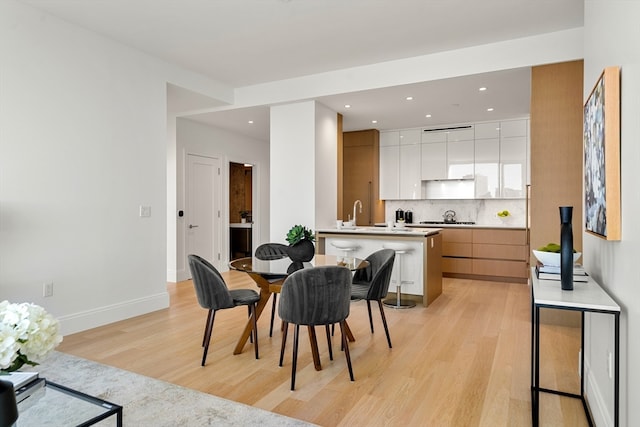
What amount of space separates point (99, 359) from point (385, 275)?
7.65 feet

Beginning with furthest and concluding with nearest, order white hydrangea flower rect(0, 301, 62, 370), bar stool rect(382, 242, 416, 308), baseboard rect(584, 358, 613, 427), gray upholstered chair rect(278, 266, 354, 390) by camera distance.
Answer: bar stool rect(382, 242, 416, 308), gray upholstered chair rect(278, 266, 354, 390), baseboard rect(584, 358, 613, 427), white hydrangea flower rect(0, 301, 62, 370)

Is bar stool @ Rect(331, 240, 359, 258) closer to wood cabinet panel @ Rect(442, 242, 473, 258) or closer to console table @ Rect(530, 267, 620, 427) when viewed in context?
wood cabinet panel @ Rect(442, 242, 473, 258)

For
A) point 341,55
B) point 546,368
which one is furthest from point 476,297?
point 341,55

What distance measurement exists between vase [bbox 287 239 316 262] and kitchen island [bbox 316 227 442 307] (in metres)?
1.67

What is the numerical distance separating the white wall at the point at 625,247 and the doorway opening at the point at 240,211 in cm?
686

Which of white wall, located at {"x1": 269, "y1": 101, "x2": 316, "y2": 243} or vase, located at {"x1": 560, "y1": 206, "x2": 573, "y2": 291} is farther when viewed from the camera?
white wall, located at {"x1": 269, "y1": 101, "x2": 316, "y2": 243}

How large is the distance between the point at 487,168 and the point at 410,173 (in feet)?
4.31

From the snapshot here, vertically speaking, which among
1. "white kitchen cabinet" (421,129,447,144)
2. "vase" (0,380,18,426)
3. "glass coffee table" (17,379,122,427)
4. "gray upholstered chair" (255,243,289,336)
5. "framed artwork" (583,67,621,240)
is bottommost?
"glass coffee table" (17,379,122,427)

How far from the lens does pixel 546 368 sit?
2.93m

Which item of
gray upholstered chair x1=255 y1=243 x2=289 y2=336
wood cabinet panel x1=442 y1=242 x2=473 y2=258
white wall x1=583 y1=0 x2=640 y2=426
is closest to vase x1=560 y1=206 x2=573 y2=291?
white wall x1=583 y1=0 x2=640 y2=426

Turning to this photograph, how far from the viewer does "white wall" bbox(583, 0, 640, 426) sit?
4.92 ft

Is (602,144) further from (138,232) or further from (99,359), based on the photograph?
(138,232)

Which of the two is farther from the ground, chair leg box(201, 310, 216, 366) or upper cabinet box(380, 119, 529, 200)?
upper cabinet box(380, 119, 529, 200)

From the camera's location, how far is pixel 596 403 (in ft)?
6.99
